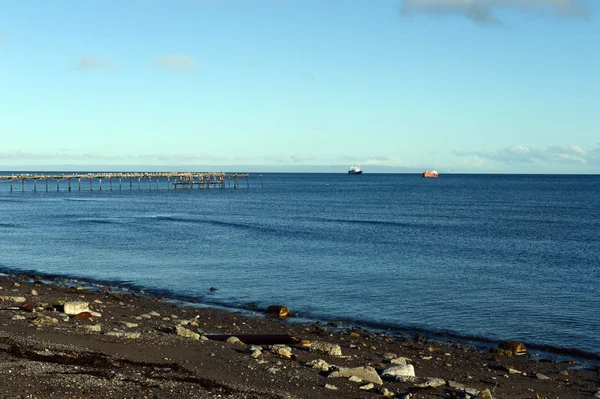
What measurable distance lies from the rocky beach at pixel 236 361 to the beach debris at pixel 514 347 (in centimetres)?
4

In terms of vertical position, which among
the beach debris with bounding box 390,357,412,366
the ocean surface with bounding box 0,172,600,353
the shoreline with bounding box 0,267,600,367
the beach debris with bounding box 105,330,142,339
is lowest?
the shoreline with bounding box 0,267,600,367

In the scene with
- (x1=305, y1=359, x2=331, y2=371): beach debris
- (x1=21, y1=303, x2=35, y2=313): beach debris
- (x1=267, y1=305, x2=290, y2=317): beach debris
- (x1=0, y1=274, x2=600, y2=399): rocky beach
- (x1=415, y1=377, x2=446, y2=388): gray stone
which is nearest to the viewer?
(x1=0, y1=274, x2=600, y2=399): rocky beach

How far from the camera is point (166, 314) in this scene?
82.2ft

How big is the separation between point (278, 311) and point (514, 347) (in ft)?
29.9

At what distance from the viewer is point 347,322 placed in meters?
25.8

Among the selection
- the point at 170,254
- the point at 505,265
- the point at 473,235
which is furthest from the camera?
the point at 473,235

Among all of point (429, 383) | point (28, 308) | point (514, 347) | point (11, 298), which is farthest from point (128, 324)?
point (514, 347)

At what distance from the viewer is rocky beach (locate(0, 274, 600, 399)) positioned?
44.9ft

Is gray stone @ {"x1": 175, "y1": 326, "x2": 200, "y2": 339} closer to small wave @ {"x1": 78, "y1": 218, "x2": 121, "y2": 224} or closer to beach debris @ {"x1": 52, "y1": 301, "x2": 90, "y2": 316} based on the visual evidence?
beach debris @ {"x1": 52, "y1": 301, "x2": 90, "y2": 316}

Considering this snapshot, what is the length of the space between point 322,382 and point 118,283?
21.1 metres

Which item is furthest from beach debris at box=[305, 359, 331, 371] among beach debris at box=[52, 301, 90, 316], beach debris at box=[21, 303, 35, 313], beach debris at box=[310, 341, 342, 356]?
beach debris at box=[21, 303, 35, 313]

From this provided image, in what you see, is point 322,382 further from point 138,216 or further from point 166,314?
point 138,216

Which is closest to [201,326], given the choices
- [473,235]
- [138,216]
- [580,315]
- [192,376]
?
[192,376]

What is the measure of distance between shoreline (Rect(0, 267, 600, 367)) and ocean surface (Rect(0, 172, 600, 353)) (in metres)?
0.36
